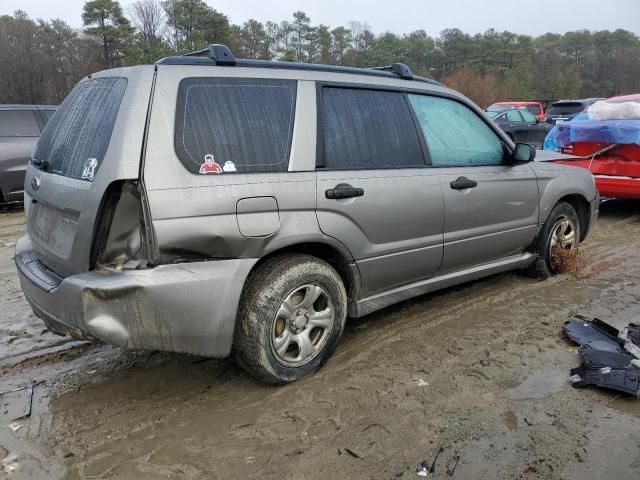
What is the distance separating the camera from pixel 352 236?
10.7 feet

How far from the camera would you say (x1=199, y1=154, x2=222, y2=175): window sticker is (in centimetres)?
271

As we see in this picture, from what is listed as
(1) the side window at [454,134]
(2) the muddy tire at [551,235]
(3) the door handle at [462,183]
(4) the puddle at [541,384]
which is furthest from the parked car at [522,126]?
(4) the puddle at [541,384]

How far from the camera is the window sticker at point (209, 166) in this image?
2707 mm

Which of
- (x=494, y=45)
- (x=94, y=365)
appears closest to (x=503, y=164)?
(x=94, y=365)

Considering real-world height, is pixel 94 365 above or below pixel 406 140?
below

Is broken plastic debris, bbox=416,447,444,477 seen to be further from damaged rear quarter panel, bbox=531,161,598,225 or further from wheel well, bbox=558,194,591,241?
wheel well, bbox=558,194,591,241

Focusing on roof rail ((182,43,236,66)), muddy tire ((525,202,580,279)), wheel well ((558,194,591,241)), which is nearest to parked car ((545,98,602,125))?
wheel well ((558,194,591,241))

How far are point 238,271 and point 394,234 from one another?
1.19m

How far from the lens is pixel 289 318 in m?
3.05

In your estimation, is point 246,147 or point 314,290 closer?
point 246,147

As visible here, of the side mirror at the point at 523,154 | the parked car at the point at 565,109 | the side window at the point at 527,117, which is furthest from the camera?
the parked car at the point at 565,109

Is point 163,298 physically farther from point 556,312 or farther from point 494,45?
point 494,45

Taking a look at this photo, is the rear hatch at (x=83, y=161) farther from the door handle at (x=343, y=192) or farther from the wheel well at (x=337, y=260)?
the door handle at (x=343, y=192)

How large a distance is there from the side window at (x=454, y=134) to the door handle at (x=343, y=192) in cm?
84
